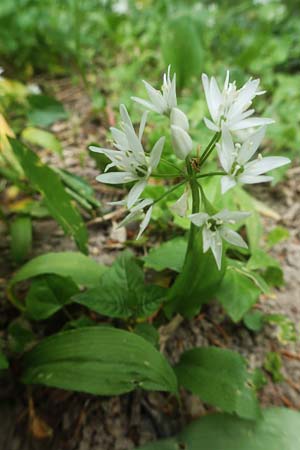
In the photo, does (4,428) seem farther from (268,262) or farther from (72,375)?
(268,262)

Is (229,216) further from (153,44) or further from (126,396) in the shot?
(153,44)

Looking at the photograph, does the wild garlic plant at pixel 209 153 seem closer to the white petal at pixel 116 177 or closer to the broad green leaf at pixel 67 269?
the white petal at pixel 116 177

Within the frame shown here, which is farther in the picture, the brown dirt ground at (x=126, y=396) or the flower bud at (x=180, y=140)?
the brown dirt ground at (x=126, y=396)

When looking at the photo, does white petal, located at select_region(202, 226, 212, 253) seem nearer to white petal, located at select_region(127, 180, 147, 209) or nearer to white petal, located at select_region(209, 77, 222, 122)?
white petal, located at select_region(127, 180, 147, 209)

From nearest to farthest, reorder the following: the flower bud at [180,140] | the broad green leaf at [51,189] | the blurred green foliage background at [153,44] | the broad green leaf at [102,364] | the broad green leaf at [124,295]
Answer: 1. the flower bud at [180,140]
2. the broad green leaf at [102,364]
3. the broad green leaf at [124,295]
4. the broad green leaf at [51,189]
5. the blurred green foliage background at [153,44]

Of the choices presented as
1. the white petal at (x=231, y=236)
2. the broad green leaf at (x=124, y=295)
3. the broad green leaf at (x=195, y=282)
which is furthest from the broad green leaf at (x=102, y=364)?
the white petal at (x=231, y=236)

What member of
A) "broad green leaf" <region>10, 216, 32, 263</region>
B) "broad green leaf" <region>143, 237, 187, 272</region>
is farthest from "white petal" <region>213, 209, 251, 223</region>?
"broad green leaf" <region>10, 216, 32, 263</region>
